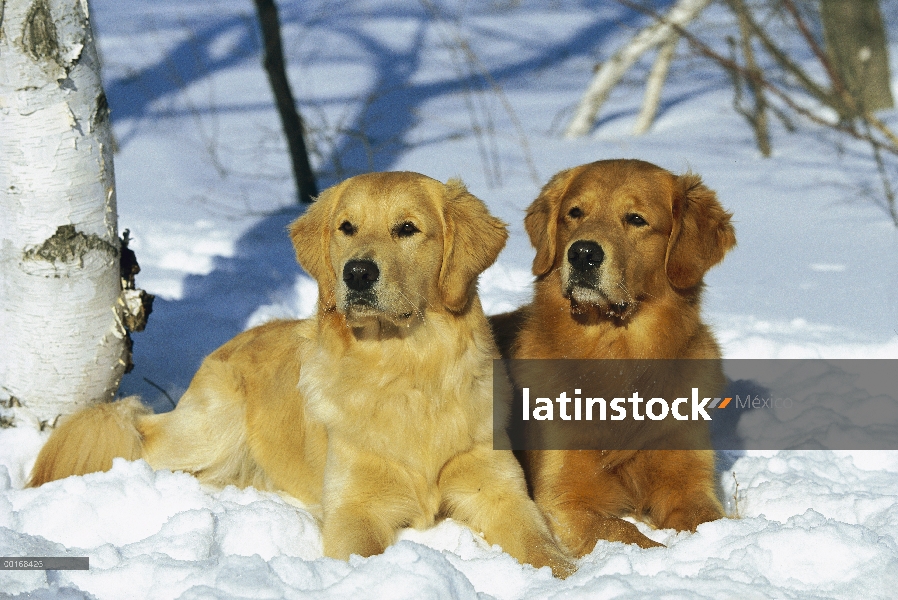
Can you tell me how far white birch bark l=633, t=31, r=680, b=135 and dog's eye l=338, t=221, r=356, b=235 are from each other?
660cm

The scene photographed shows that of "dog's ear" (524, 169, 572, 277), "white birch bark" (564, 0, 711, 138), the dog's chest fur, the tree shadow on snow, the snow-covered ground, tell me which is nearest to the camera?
the snow-covered ground

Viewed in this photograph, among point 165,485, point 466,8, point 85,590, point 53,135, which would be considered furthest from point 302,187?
point 466,8

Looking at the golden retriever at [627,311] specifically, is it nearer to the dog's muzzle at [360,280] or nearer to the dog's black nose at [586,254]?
the dog's black nose at [586,254]

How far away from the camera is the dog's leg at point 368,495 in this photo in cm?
344

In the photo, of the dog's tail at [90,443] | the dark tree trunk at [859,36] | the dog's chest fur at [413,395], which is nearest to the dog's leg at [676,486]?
the dog's chest fur at [413,395]

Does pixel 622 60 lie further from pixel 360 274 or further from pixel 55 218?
pixel 360 274

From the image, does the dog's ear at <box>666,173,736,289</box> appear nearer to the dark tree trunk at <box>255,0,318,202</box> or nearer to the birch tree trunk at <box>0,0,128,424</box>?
the birch tree trunk at <box>0,0,128,424</box>

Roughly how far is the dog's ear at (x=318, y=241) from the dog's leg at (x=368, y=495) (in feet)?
2.07

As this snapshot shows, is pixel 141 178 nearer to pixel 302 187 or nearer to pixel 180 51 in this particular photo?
pixel 302 187

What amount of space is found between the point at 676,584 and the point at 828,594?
0.44 meters

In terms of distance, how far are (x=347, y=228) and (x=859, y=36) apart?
8500 mm

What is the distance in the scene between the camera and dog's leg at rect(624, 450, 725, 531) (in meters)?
3.65

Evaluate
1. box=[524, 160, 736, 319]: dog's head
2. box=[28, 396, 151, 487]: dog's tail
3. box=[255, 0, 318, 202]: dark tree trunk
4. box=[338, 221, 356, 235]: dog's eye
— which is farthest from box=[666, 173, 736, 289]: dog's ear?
box=[255, 0, 318, 202]: dark tree trunk

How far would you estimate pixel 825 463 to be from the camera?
4.12 meters
